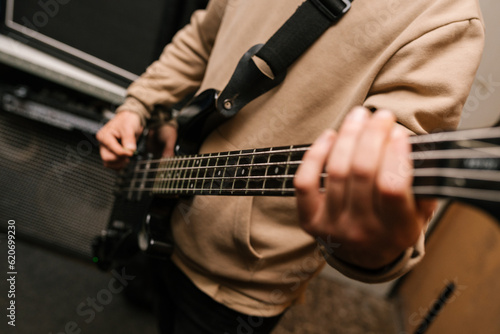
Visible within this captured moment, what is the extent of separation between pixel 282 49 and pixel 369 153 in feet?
1.27

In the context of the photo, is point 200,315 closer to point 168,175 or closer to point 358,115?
point 168,175

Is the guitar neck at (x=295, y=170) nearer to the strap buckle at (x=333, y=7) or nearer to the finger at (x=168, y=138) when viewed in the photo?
the finger at (x=168, y=138)

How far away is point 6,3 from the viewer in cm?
160

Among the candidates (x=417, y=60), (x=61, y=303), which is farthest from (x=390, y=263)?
(x=61, y=303)

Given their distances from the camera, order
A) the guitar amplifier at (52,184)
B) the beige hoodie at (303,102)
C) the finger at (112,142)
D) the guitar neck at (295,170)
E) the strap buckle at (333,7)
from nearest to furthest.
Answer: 1. the guitar neck at (295,170)
2. the beige hoodie at (303,102)
3. the strap buckle at (333,7)
4. the finger at (112,142)
5. the guitar amplifier at (52,184)

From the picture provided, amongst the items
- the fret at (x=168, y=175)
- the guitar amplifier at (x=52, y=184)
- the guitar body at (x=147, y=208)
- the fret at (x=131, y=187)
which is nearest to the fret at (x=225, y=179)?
the guitar body at (x=147, y=208)

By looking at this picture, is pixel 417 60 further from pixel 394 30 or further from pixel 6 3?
pixel 6 3

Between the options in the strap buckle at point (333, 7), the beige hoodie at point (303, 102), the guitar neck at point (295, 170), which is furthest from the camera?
the strap buckle at point (333, 7)

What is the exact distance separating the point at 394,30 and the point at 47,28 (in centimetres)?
173

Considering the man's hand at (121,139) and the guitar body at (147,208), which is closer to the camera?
the guitar body at (147,208)

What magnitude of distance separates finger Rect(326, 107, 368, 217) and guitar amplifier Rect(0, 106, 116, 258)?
4.51 ft

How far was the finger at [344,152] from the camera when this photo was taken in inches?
14.8

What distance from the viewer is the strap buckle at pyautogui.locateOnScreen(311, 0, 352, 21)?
24.7 inches

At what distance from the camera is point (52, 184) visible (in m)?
1.60
